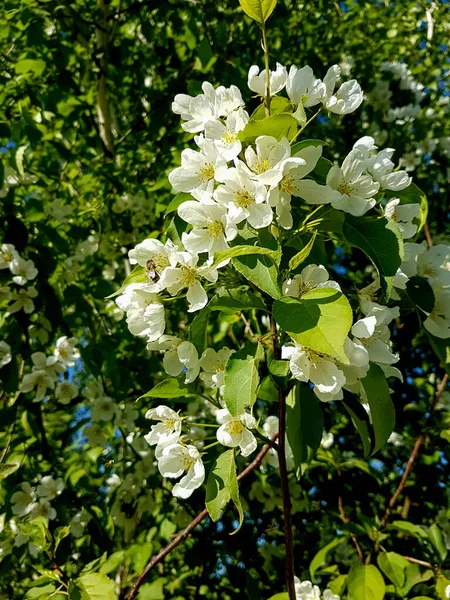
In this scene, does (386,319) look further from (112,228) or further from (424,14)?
(424,14)

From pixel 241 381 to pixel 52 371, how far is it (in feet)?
5.64

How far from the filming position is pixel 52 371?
98.5 inches

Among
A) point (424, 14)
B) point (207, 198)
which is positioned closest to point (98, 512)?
point (207, 198)

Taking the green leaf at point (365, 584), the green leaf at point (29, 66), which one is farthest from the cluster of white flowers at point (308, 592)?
the green leaf at point (29, 66)

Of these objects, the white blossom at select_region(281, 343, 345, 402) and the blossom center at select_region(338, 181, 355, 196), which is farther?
the blossom center at select_region(338, 181, 355, 196)

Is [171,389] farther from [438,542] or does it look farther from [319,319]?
[438,542]

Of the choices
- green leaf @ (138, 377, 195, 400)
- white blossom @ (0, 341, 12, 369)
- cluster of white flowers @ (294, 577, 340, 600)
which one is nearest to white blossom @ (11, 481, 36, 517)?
white blossom @ (0, 341, 12, 369)

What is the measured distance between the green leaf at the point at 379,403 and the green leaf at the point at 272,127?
1.69 ft

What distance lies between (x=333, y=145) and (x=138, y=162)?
4.00ft

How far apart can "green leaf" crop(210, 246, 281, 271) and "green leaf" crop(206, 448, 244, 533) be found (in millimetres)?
472

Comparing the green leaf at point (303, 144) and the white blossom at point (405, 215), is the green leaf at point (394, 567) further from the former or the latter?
the green leaf at point (303, 144)

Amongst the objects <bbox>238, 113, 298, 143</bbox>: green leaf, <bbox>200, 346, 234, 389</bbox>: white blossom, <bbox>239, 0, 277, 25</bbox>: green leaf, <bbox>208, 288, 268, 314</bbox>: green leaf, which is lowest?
<bbox>200, 346, 234, 389</bbox>: white blossom

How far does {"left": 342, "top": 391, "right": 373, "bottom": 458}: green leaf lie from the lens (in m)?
1.13

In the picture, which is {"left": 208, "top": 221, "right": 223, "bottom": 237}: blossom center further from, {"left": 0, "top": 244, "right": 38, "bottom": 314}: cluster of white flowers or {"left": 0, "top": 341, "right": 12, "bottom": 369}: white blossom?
{"left": 0, "top": 341, "right": 12, "bottom": 369}: white blossom
